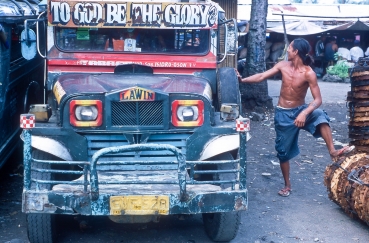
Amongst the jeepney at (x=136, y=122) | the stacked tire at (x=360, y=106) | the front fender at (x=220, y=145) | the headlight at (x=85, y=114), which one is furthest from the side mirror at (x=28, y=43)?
the stacked tire at (x=360, y=106)

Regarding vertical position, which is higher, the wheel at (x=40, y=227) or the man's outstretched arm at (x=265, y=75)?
the man's outstretched arm at (x=265, y=75)

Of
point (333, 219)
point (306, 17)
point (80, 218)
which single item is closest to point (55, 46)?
point (80, 218)

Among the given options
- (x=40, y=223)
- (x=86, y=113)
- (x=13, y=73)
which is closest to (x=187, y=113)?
(x=86, y=113)

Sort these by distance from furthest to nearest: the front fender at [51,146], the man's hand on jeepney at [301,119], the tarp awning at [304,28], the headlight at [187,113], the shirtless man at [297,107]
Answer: the tarp awning at [304,28], the shirtless man at [297,107], the man's hand on jeepney at [301,119], the headlight at [187,113], the front fender at [51,146]

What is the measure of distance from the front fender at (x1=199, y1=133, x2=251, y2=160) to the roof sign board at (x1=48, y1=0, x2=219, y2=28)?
1.46 meters

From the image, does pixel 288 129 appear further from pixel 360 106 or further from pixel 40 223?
pixel 40 223

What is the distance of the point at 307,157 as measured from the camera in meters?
7.80

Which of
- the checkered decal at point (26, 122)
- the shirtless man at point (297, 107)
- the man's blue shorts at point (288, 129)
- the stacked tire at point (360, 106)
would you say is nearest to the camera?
the checkered decal at point (26, 122)

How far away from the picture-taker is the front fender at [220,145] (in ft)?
14.2

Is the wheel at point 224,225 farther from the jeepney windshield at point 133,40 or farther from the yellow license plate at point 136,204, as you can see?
the jeepney windshield at point 133,40

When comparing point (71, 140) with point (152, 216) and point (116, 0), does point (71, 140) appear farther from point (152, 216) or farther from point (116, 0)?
point (116, 0)

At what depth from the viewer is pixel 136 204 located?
3.87 meters

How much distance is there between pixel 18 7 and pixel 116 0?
1.73m

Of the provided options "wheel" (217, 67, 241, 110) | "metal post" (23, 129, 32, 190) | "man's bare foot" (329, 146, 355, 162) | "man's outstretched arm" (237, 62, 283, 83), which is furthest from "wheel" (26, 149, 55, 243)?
"man's bare foot" (329, 146, 355, 162)
